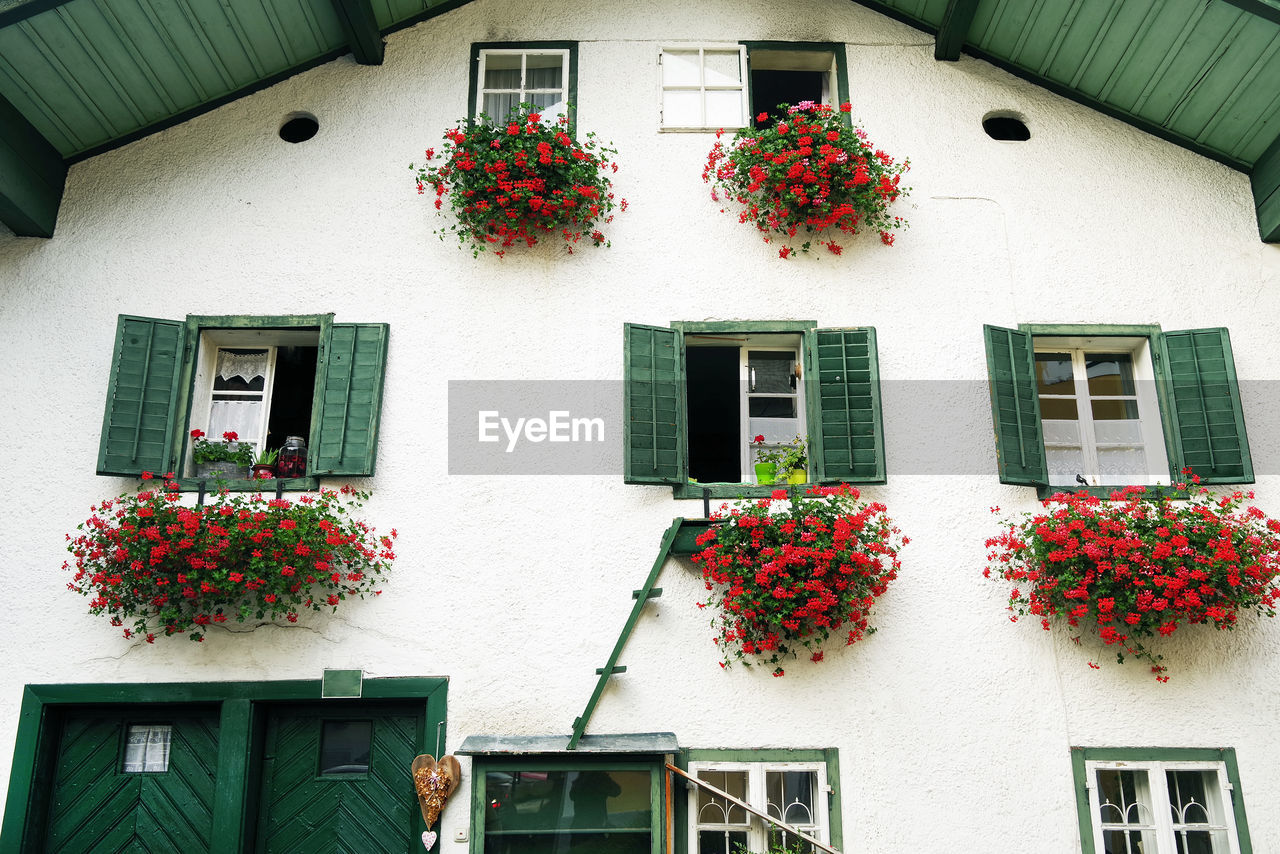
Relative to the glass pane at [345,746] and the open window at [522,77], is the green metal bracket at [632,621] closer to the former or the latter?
the glass pane at [345,746]

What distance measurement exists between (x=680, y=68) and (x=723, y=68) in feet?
1.06

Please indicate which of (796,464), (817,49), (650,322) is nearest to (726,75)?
(817,49)

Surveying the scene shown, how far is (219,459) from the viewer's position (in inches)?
269

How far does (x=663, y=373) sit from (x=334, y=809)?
3.38m

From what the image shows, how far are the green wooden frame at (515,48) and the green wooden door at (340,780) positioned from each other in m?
4.27

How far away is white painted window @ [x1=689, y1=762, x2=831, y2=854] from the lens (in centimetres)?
621

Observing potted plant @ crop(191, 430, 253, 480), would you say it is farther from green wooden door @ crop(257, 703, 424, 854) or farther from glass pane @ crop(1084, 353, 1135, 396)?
glass pane @ crop(1084, 353, 1135, 396)

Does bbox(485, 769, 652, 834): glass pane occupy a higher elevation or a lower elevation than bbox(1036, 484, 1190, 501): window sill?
lower

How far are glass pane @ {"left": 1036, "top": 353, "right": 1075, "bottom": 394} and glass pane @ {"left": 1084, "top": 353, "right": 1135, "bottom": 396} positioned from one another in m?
0.13

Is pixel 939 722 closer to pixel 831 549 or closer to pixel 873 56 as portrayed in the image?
pixel 831 549

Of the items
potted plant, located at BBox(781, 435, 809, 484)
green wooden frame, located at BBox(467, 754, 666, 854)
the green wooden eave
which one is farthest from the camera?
potted plant, located at BBox(781, 435, 809, 484)

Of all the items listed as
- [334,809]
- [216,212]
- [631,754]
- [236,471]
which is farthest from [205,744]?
[216,212]

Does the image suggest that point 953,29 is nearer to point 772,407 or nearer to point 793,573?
point 772,407

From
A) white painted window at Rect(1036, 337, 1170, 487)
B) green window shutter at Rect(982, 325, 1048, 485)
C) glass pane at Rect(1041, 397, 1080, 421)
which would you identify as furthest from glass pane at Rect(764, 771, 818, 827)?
glass pane at Rect(1041, 397, 1080, 421)
